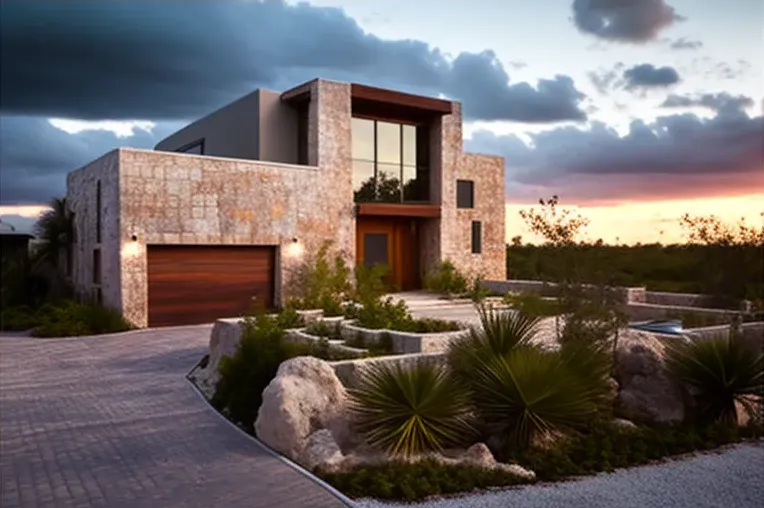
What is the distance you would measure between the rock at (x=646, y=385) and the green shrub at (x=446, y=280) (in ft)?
43.9

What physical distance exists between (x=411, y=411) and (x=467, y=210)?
18839mm

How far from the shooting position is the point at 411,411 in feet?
22.9

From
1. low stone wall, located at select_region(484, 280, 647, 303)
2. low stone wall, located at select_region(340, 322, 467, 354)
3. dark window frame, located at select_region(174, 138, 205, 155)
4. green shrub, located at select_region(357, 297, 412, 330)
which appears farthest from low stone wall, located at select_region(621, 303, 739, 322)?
dark window frame, located at select_region(174, 138, 205, 155)

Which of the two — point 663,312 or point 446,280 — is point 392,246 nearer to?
point 446,280

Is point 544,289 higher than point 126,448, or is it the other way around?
point 544,289

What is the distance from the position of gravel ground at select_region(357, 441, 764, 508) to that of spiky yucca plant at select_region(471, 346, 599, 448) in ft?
2.68

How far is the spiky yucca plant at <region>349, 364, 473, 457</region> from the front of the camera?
22.5 ft

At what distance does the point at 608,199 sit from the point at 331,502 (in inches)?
448

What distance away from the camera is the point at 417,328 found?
37.0 ft

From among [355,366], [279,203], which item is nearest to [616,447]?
[355,366]

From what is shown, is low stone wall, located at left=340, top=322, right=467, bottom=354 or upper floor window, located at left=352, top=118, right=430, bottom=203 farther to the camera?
upper floor window, located at left=352, top=118, right=430, bottom=203

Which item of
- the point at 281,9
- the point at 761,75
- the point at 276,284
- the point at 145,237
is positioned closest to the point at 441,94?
the point at 276,284

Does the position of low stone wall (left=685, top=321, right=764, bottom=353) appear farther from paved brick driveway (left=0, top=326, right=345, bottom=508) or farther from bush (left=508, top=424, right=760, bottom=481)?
paved brick driveway (left=0, top=326, right=345, bottom=508)

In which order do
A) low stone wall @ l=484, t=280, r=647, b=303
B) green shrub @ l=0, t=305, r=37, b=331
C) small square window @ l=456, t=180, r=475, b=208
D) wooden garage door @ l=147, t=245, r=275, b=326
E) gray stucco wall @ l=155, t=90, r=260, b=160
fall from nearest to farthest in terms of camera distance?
1. low stone wall @ l=484, t=280, r=647, b=303
2. wooden garage door @ l=147, t=245, r=275, b=326
3. green shrub @ l=0, t=305, r=37, b=331
4. gray stucco wall @ l=155, t=90, r=260, b=160
5. small square window @ l=456, t=180, r=475, b=208
